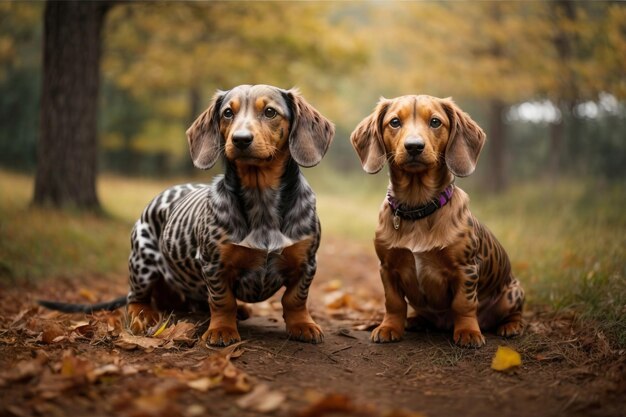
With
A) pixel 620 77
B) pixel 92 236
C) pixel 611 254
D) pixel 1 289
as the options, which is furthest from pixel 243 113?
pixel 620 77

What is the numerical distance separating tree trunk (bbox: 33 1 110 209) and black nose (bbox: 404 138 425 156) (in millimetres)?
5723

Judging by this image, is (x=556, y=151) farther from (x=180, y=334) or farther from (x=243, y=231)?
(x=180, y=334)

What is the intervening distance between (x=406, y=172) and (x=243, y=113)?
114 centimetres

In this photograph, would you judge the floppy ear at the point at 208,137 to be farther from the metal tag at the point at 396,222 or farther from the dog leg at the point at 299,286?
the metal tag at the point at 396,222

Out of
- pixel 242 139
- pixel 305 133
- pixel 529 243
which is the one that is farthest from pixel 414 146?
pixel 529 243

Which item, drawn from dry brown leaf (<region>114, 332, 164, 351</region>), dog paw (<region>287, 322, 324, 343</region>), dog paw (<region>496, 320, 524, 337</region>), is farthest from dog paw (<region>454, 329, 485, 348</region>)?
dry brown leaf (<region>114, 332, 164, 351</region>)

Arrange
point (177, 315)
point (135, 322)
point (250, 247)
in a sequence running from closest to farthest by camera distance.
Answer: point (250, 247) < point (135, 322) < point (177, 315)

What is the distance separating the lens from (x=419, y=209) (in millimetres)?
3838

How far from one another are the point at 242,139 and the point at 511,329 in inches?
90.2

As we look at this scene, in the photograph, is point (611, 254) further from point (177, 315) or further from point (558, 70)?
point (558, 70)

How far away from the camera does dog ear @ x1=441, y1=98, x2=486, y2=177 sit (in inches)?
150

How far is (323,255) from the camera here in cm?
884

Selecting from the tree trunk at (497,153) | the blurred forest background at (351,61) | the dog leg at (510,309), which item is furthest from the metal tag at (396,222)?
the tree trunk at (497,153)

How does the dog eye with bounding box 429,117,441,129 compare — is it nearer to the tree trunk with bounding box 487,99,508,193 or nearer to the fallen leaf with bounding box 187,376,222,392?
the fallen leaf with bounding box 187,376,222,392
